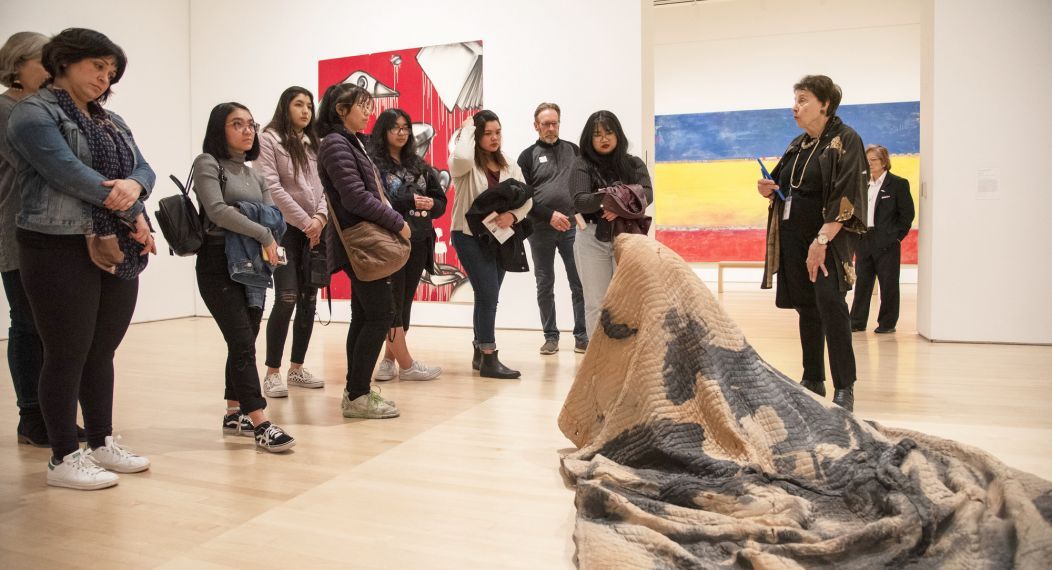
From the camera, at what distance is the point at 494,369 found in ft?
16.0

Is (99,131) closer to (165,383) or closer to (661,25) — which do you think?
(165,383)

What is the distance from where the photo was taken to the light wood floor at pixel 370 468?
7.42ft

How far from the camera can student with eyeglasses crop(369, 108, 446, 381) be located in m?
4.40

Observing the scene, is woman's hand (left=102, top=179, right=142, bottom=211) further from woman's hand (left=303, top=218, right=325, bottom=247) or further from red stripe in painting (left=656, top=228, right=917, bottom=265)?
red stripe in painting (left=656, top=228, right=917, bottom=265)

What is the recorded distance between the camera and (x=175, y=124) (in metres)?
8.41

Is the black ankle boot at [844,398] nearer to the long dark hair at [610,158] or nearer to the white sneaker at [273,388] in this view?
the long dark hair at [610,158]

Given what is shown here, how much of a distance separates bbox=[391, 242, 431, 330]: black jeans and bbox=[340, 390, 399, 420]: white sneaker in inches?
26.4

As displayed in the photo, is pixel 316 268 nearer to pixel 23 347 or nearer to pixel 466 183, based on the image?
pixel 466 183

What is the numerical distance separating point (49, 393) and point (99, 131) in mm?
944

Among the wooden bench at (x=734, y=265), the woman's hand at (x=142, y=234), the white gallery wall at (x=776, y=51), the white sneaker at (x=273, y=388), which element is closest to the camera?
the woman's hand at (x=142, y=234)

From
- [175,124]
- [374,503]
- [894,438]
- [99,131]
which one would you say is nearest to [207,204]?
[99,131]

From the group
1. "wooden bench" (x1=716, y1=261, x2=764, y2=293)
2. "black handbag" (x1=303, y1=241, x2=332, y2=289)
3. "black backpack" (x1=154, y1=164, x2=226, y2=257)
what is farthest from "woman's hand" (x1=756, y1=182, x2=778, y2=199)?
"wooden bench" (x1=716, y1=261, x2=764, y2=293)

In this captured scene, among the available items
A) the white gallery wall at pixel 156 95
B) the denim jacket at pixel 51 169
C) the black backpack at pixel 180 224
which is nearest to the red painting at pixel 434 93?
the white gallery wall at pixel 156 95

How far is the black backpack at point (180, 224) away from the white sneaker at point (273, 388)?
1.40 metres
